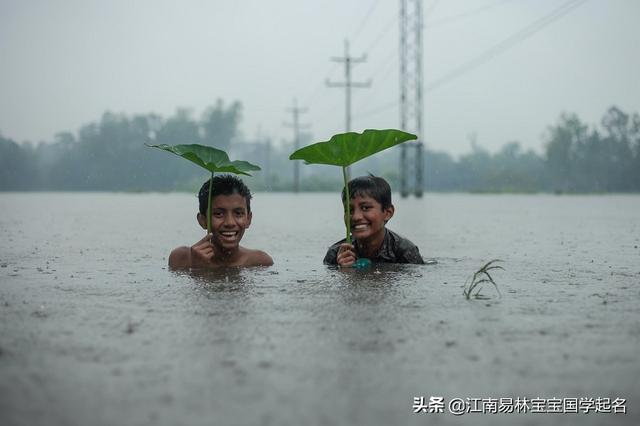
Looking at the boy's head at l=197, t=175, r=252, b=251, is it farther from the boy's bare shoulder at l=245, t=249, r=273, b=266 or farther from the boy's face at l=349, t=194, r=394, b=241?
the boy's face at l=349, t=194, r=394, b=241

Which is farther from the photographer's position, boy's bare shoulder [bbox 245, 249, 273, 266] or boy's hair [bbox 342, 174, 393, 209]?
boy's bare shoulder [bbox 245, 249, 273, 266]

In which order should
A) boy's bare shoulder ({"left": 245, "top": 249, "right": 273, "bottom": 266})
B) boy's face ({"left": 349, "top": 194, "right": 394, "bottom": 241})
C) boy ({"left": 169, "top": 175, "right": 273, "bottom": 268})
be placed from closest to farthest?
1. boy ({"left": 169, "top": 175, "right": 273, "bottom": 268})
2. boy's face ({"left": 349, "top": 194, "right": 394, "bottom": 241})
3. boy's bare shoulder ({"left": 245, "top": 249, "right": 273, "bottom": 266})

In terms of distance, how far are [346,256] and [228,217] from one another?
2.95 feet

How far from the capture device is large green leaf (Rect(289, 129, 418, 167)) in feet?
16.0

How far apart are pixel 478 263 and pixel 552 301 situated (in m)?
2.38

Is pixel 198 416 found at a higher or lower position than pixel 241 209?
lower

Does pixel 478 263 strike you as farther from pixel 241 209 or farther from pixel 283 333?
pixel 283 333

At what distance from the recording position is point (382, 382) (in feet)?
6.48

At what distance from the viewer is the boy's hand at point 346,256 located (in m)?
5.09

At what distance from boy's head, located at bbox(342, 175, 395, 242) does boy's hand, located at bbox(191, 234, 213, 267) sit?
1.02 m

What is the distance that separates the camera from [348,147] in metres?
5.02

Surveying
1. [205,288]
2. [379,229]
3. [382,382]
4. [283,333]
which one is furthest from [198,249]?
[382,382]

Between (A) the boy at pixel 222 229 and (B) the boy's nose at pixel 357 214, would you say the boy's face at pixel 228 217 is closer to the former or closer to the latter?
(A) the boy at pixel 222 229

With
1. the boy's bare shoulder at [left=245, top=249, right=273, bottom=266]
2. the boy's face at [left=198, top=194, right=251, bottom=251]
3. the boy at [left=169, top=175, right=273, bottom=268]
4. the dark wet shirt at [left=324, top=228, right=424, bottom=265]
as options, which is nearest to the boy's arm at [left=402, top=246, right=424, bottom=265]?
the dark wet shirt at [left=324, top=228, right=424, bottom=265]
